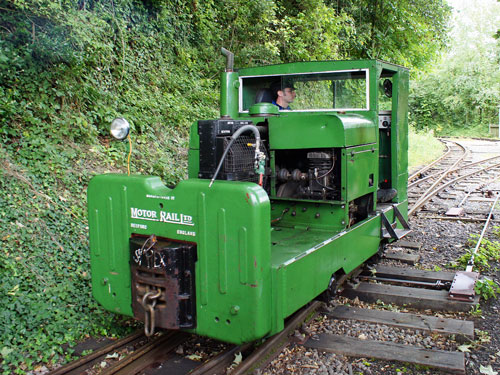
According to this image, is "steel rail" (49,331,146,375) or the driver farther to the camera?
the driver

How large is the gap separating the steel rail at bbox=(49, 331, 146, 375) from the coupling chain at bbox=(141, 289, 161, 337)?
616 millimetres

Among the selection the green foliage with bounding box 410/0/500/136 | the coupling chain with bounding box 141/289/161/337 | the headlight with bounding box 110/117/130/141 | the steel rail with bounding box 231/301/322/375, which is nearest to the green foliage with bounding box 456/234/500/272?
the steel rail with bounding box 231/301/322/375

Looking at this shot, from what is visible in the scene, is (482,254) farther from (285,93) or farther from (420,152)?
(420,152)

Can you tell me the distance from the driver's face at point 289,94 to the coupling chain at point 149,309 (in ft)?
9.76

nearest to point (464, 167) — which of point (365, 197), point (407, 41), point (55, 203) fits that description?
point (407, 41)

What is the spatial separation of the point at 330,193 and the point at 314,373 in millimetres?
1803

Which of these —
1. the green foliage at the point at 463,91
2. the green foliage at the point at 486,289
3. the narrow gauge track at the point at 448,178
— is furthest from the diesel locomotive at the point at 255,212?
the green foliage at the point at 463,91

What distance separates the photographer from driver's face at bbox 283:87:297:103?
5332 millimetres

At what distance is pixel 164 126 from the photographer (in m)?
8.51

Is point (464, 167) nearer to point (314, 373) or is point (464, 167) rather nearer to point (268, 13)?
point (268, 13)

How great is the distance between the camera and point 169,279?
3080 mm

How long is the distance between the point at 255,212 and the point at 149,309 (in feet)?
3.27

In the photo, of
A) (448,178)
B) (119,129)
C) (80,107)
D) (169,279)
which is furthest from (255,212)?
(448,178)

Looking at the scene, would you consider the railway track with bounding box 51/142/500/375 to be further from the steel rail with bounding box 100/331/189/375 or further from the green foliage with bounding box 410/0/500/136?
the green foliage with bounding box 410/0/500/136
